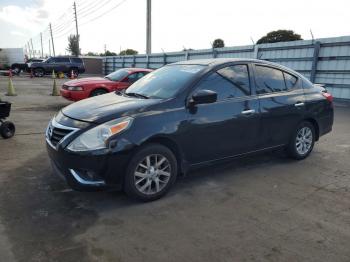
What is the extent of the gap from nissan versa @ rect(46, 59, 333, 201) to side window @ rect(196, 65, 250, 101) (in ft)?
0.05

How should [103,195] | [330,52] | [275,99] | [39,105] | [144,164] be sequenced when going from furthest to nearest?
[330,52]
[39,105]
[275,99]
[103,195]
[144,164]

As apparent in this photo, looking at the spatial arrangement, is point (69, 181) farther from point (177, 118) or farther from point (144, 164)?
point (177, 118)

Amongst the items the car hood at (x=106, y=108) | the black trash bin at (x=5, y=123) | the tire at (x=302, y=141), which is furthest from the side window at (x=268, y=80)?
the black trash bin at (x=5, y=123)

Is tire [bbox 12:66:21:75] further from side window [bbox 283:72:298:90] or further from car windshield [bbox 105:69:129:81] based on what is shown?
side window [bbox 283:72:298:90]

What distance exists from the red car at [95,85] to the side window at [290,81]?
5.73 meters

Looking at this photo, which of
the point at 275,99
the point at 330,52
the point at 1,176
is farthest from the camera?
the point at 330,52

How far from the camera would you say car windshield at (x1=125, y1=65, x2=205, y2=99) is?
430 cm

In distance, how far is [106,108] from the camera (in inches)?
156

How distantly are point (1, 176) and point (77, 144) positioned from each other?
1.74 m

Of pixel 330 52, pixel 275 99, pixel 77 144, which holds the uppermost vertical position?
pixel 330 52

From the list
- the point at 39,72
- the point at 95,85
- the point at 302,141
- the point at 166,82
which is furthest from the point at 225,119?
the point at 39,72

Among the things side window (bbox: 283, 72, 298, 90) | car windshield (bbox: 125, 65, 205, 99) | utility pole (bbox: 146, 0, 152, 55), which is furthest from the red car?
utility pole (bbox: 146, 0, 152, 55)

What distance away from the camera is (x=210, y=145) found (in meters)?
4.31

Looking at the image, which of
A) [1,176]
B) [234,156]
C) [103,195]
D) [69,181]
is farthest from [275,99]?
[1,176]
